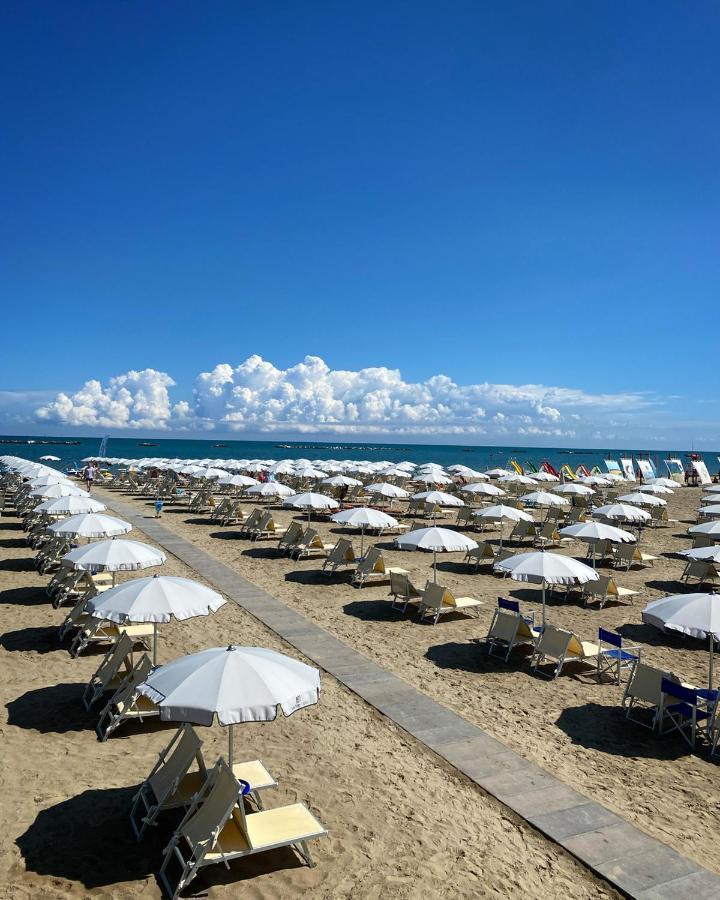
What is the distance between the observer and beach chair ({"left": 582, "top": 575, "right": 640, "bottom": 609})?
1315 cm

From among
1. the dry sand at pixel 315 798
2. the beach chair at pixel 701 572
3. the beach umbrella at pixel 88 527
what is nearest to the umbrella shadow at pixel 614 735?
the dry sand at pixel 315 798

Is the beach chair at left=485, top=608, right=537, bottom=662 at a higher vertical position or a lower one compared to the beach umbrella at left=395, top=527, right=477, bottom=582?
lower

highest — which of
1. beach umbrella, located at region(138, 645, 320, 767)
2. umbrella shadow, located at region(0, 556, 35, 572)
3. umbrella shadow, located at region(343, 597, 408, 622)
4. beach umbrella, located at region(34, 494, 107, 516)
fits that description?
beach umbrella, located at region(34, 494, 107, 516)

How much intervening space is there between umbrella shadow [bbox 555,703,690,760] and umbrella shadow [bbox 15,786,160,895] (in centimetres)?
468

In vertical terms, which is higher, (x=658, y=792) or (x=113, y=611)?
(x=113, y=611)

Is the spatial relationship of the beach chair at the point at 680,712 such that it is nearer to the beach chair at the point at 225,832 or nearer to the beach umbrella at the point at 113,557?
the beach chair at the point at 225,832

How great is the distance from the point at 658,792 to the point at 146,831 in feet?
15.4

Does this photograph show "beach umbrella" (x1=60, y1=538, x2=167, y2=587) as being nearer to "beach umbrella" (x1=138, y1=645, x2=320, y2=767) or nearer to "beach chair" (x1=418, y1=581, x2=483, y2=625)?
"beach umbrella" (x1=138, y1=645, x2=320, y2=767)

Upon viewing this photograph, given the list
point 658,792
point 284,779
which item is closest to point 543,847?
point 658,792

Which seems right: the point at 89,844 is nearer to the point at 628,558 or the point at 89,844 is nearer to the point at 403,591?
the point at 403,591

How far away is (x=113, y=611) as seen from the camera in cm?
701

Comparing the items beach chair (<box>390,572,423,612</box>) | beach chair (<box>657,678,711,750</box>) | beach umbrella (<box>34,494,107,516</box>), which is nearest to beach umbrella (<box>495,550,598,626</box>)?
beach chair (<box>657,678,711,750</box>)

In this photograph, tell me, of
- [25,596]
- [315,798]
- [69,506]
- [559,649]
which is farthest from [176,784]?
[69,506]

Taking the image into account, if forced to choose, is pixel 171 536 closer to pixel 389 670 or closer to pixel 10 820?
pixel 389 670
